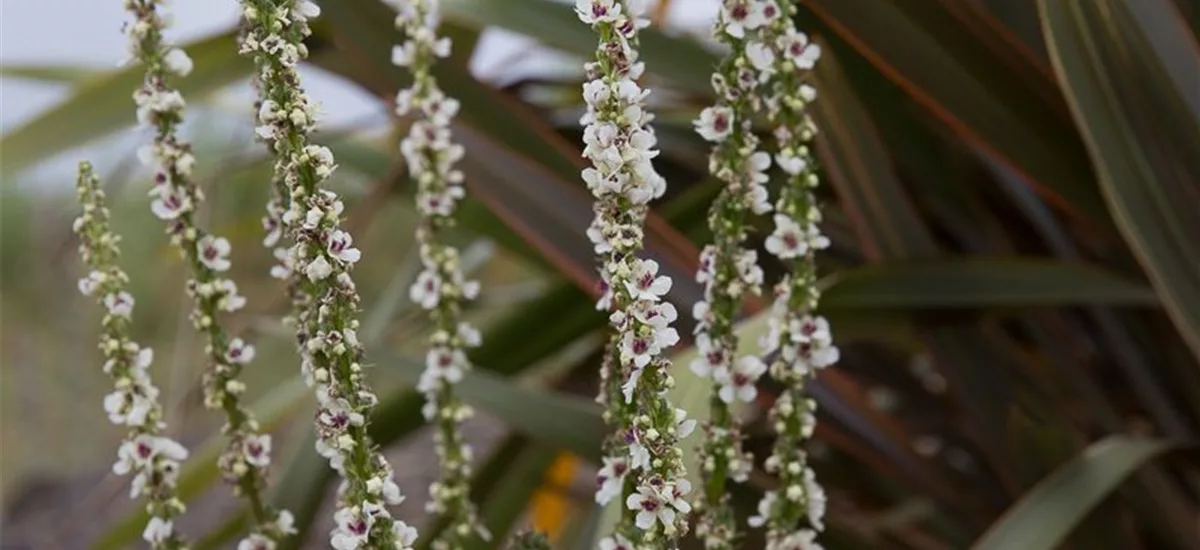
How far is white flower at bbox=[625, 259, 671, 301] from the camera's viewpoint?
30 centimetres

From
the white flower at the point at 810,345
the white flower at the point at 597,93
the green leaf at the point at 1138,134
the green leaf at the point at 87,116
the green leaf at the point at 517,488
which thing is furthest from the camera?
the green leaf at the point at 517,488

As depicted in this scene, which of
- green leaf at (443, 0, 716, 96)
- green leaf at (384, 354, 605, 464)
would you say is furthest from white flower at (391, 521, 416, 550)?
green leaf at (443, 0, 716, 96)

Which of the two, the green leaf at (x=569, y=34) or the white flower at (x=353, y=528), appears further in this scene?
the green leaf at (x=569, y=34)

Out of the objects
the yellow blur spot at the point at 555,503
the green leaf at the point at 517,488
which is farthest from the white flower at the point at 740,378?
the yellow blur spot at the point at 555,503

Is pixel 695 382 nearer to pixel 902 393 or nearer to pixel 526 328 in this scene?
pixel 526 328

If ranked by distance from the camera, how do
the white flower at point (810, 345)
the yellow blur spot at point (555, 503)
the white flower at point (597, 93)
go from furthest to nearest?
the yellow blur spot at point (555, 503), the white flower at point (810, 345), the white flower at point (597, 93)

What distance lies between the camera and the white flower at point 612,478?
1.20ft

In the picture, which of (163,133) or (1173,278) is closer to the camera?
(163,133)

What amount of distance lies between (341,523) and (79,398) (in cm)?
96

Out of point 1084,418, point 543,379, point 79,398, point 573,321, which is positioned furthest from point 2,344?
point 1084,418

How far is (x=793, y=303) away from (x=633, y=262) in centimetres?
11

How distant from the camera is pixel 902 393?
85 centimetres

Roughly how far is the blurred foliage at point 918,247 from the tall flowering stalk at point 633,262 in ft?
0.42

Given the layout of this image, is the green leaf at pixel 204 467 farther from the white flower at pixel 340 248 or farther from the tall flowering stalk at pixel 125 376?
the white flower at pixel 340 248
